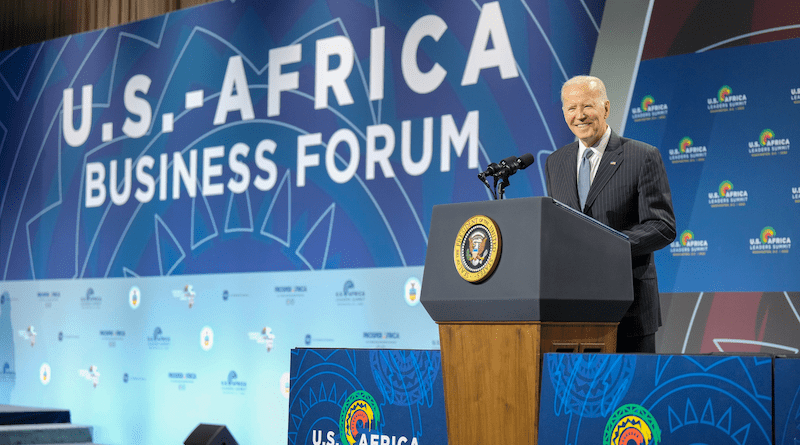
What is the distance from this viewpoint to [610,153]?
1922mm

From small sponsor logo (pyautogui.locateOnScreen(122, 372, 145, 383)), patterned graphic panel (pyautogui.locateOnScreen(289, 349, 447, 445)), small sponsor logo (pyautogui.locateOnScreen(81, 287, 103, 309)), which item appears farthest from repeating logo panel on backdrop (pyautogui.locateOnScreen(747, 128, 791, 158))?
small sponsor logo (pyautogui.locateOnScreen(81, 287, 103, 309))

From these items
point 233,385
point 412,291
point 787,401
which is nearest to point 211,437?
point 233,385

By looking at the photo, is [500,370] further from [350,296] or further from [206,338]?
[206,338]

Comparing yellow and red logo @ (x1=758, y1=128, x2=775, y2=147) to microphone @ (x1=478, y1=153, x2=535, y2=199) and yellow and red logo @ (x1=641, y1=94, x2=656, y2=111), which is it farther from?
microphone @ (x1=478, y1=153, x2=535, y2=199)

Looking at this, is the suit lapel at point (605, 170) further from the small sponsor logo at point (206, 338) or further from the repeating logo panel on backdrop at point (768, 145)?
the small sponsor logo at point (206, 338)

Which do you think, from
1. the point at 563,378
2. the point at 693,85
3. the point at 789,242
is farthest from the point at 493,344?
the point at 693,85

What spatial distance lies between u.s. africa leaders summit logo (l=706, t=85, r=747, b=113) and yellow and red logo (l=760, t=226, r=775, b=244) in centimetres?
53

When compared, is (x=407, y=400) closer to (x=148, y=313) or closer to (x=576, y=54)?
(x=576, y=54)

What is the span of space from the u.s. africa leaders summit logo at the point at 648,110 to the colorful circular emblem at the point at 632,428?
2.54 meters

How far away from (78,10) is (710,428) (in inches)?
246

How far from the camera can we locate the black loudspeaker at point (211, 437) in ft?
14.9

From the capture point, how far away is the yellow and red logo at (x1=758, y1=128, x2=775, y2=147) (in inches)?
134

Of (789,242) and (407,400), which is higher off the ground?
(789,242)

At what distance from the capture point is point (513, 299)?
153 centimetres
